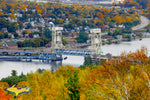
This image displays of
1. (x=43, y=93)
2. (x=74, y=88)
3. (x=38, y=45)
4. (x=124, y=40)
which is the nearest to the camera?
(x=74, y=88)

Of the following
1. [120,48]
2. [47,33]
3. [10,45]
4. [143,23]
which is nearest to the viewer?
[10,45]

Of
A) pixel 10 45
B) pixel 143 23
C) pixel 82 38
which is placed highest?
pixel 143 23

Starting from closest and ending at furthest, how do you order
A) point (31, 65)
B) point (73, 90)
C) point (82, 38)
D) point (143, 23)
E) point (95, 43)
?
point (73, 90) < point (31, 65) < point (95, 43) < point (82, 38) < point (143, 23)

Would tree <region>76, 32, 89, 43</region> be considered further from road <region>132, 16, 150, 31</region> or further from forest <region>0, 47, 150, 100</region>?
forest <region>0, 47, 150, 100</region>

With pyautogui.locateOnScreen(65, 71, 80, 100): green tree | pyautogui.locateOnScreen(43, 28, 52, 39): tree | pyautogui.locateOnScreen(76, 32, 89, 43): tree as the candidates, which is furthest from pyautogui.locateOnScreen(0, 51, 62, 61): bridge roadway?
pyautogui.locateOnScreen(65, 71, 80, 100): green tree

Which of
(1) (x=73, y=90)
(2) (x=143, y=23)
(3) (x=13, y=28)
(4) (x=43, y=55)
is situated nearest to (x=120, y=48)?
(4) (x=43, y=55)

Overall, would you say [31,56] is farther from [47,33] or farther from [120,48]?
[47,33]

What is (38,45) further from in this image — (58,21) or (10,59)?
(58,21)

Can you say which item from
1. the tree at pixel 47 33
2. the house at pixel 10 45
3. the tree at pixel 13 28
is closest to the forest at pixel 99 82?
the house at pixel 10 45

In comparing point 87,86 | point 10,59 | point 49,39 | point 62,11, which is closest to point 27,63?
point 10,59
